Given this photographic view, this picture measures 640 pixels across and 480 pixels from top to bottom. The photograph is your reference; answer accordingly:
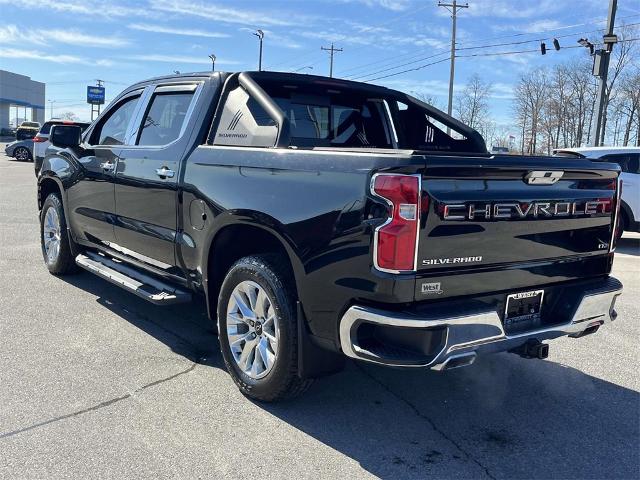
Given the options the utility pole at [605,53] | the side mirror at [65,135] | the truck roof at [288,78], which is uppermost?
the utility pole at [605,53]

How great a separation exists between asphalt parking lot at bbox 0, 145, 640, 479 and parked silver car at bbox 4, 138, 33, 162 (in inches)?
1064

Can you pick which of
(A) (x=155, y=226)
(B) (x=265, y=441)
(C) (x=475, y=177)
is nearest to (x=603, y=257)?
(C) (x=475, y=177)

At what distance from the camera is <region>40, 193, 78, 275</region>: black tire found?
6.15 m

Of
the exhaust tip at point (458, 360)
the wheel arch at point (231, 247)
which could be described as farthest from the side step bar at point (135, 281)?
the exhaust tip at point (458, 360)

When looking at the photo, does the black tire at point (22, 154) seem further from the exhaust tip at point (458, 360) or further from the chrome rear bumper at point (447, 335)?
the exhaust tip at point (458, 360)

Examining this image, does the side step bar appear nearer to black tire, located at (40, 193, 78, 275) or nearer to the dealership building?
black tire, located at (40, 193, 78, 275)

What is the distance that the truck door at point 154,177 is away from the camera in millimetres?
4293

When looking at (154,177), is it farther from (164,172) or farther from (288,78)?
(288,78)

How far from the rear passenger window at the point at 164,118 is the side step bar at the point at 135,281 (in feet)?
3.51

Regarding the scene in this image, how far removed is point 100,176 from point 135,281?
3.80 feet

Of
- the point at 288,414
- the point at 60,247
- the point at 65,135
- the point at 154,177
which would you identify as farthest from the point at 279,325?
the point at 60,247

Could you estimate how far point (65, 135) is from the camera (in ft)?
17.9


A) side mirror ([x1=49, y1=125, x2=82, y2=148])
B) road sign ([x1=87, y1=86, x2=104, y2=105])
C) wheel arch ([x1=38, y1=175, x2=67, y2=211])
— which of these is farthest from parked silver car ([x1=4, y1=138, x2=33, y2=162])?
road sign ([x1=87, y1=86, x2=104, y2=105])

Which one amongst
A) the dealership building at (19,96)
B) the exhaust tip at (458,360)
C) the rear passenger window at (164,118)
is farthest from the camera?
the dealership building at (19,96)
